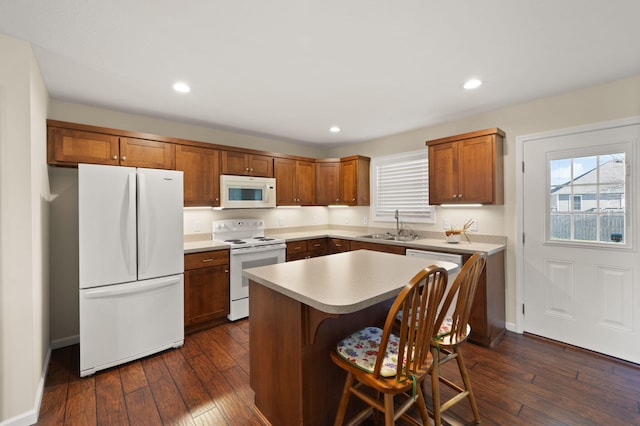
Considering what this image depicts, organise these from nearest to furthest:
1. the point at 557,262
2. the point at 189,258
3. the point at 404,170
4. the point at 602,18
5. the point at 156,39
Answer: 1. the point at 602,18
2. the point at 156,39
3. the point at 557,262
4. the point at 189,258
5. the point at 404,170

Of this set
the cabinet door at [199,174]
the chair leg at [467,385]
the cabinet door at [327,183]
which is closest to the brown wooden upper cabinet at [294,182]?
the cabinet door at [327,183]

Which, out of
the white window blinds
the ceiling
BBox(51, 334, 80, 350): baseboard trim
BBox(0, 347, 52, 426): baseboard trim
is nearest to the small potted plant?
the white window blinds

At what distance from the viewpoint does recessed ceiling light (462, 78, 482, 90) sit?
98.5 inches

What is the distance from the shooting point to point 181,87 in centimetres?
261

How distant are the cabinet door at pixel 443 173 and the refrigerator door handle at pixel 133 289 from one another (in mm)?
3035

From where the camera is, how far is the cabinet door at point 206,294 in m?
3.14

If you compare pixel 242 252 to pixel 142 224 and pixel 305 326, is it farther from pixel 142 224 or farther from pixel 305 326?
pixel 305 326

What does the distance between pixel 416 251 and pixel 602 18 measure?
233 cm

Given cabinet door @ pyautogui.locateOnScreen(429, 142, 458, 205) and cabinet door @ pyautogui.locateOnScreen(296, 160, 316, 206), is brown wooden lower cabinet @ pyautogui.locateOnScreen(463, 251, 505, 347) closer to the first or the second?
cabinet door @ pyautogui.locateOnScreen(429, 142, 458, 205)

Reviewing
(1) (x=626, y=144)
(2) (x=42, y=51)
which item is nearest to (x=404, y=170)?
(1) (x=626, y=144)

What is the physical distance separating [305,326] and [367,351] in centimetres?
34

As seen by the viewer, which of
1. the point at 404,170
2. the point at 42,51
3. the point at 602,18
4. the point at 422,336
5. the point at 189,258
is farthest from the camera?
the point at 404,170

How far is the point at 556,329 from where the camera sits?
2.91 metres

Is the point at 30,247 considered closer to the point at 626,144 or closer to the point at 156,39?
the point at 156,39
